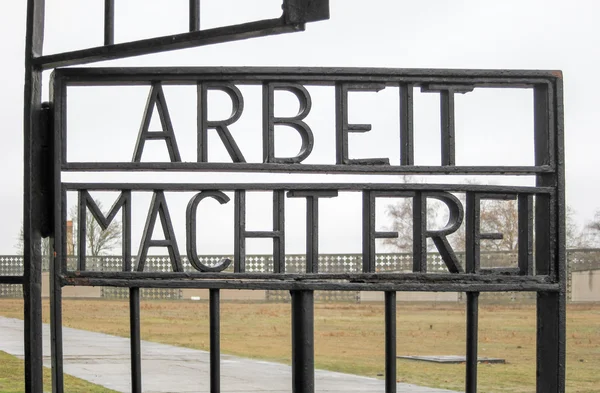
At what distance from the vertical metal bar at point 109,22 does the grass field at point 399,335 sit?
18.4ft

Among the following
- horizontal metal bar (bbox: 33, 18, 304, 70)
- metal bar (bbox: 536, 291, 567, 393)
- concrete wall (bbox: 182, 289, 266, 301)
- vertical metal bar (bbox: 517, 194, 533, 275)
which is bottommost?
concrete wall (bbox: 182, 289, 266, 301)

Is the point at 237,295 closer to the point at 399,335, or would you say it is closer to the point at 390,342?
the point at 399,335

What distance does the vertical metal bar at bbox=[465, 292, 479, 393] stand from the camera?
3.34m

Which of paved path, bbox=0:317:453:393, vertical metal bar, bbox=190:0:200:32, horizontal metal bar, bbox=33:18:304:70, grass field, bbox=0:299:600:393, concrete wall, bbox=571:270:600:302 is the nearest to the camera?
horizontal metal bar, bbox=33:18:304:70

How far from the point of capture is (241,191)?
3.25 metres

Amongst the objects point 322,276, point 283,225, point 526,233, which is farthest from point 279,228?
point 526,233

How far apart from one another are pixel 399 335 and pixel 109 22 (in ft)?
41.2

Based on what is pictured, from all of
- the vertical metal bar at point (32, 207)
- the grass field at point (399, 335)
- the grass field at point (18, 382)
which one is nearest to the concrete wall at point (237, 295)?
the grass field at point (399, 335)

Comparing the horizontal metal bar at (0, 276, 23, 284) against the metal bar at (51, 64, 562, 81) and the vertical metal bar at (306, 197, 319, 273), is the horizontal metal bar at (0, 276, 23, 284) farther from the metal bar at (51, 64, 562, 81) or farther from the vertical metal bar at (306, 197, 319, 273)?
the vertical metal bar at (306, 197, 319, 273)

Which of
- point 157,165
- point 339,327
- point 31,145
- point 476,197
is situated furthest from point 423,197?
point 339,327

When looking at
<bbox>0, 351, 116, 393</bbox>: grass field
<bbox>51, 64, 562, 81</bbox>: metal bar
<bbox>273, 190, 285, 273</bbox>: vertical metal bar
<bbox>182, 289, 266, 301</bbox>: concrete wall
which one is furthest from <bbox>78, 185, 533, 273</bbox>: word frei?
<bbox>182, 289, 266, 301</bbox>: concrete wall

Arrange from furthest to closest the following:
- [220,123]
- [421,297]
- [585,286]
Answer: [421,297], [585,286], [220,123]

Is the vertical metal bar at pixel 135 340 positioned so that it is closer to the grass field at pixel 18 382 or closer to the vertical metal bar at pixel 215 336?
the vertical metal bar at pixel 215 336

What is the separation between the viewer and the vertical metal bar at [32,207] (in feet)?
10.5
